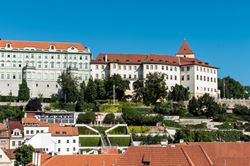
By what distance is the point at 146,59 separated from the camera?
132m

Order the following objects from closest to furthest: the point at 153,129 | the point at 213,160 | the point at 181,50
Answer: the point at 213,160, the point at 153,129, the point at 181,50

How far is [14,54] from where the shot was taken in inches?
4766

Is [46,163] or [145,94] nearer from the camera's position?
[46,163]

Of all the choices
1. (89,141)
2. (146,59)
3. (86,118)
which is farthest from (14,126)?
(146,59)

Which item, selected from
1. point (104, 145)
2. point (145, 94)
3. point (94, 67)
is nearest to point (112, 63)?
point (94, 67)

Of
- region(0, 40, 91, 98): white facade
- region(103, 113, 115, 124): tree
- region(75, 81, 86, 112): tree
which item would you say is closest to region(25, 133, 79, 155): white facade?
region(103, 113, 115, 124): tree

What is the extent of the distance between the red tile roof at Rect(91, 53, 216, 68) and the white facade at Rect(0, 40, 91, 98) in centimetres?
528

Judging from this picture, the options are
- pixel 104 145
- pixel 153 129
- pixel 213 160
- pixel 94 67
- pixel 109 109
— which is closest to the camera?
pixel 213 160

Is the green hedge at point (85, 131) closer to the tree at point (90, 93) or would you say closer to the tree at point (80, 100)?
the tree at point (80, 100)

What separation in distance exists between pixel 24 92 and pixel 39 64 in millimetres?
11612

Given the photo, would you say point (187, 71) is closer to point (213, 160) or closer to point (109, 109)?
point (109, 109)

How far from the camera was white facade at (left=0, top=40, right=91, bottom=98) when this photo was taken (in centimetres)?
11969

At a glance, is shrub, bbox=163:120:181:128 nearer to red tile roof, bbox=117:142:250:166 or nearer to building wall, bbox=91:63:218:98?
building wall, bbox=91:63:218:98

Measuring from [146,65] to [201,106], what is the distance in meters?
23.9
